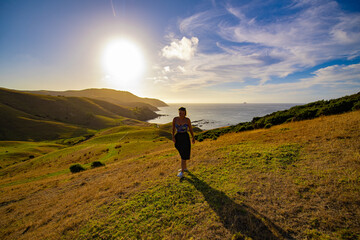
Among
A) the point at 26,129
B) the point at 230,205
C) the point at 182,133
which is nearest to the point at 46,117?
the point at 26,129

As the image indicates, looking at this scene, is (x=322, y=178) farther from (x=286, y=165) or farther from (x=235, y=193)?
(x=235, y=193)

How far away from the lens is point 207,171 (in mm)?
7180

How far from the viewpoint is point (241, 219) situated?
3.80 metres

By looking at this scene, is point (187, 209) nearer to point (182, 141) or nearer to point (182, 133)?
point (182, 141)

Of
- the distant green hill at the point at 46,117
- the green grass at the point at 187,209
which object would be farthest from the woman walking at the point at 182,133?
the distant green hill at the point at 46,117

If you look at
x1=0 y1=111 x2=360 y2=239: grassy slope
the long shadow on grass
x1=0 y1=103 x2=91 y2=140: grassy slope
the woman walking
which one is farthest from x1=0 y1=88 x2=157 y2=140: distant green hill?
the long shadow on grass

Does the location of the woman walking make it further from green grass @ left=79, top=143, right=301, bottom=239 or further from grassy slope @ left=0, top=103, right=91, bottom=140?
grassy slope @ left=0, top=103, right=91, bottom=140

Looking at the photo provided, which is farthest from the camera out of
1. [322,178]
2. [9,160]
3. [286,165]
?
[9,160]

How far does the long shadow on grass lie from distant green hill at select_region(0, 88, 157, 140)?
330 feet

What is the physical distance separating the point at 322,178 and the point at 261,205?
2.68 meters

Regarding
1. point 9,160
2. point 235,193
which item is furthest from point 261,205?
point 9,160

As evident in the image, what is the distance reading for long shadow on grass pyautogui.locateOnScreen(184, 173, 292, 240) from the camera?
328cm

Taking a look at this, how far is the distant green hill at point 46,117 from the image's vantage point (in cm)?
7564

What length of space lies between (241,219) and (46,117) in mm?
147811
